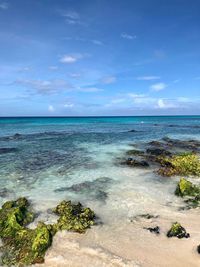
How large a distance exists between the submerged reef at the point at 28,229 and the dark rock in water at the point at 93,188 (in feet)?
6.89

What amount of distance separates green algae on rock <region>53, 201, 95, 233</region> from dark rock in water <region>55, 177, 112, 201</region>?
2257 millimetres

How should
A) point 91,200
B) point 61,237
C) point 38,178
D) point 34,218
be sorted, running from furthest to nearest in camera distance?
point 38,178
point 91,200
point 34,218
point 61,237

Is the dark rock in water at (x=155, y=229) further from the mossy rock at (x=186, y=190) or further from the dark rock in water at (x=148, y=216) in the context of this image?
the mossy rock at (x=186, y=190)

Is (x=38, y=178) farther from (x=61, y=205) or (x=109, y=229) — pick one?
(x=109, y=229)

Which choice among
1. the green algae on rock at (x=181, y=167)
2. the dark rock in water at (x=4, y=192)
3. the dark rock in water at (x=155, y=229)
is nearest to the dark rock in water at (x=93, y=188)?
the dark rock in water at (x=4, y=192)

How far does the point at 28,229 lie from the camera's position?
10695 mm

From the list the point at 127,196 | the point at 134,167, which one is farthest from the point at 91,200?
the point at 134,167

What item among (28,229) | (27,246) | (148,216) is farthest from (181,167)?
(27,246)

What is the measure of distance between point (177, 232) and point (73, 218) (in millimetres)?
3976

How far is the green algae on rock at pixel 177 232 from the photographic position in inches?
399

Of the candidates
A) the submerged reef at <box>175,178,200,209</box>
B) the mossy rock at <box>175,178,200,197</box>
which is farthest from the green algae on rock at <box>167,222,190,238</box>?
the mossy rock at <box>175,178,200,197</box>

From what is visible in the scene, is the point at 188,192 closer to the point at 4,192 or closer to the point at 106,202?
the point at 106,202

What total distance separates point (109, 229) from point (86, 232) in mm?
892

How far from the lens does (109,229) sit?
1091 centimetres
